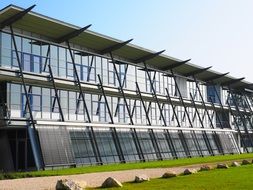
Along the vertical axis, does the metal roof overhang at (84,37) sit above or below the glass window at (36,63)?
above

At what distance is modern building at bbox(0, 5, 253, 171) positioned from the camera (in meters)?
42.5

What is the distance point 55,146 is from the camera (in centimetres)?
4197

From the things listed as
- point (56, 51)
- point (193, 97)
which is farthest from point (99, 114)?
point (193, 97)

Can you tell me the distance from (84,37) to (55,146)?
46.5ft

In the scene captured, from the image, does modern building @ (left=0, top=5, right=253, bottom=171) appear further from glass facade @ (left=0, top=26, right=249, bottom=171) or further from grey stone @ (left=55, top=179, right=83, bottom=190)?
grey stone @ (left=55, top=179, right=83, bottom=190)

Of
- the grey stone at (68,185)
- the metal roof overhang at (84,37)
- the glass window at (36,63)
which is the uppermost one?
the metal roof overhang at (84,37)

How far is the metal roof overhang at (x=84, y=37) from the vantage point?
4353 centimetres

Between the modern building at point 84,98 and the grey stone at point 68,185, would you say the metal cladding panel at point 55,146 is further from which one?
the grey stone at point 68,185

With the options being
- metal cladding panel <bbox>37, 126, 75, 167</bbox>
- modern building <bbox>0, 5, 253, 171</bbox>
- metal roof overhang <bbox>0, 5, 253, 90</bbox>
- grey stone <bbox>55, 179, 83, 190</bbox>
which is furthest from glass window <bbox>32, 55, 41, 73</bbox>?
grey stone <bbox>55, 179, 83, 190</bbox>

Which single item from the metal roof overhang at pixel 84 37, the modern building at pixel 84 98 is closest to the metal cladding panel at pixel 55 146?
A: the modern building at pixel 84 98

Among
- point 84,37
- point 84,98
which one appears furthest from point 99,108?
point 84,37

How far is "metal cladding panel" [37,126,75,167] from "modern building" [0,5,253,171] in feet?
0.33

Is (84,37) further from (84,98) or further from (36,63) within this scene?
(36,63)

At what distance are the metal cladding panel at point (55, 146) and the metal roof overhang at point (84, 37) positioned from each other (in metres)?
10.2
